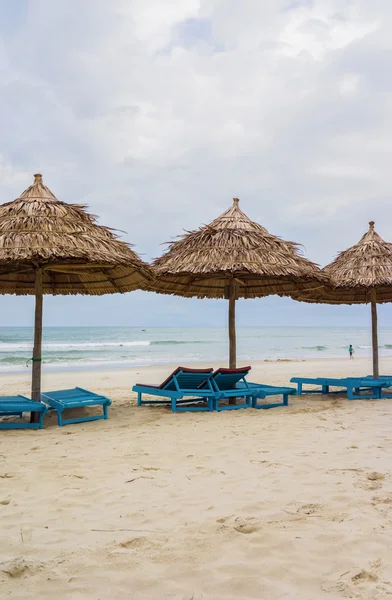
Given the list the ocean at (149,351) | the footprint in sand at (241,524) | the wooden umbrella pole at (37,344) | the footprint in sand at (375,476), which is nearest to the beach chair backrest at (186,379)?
the wooden umbrella pole at (37,344)

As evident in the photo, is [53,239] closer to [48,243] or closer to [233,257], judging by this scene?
[48,243]

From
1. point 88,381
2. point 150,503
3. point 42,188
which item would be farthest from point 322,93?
point 150,503

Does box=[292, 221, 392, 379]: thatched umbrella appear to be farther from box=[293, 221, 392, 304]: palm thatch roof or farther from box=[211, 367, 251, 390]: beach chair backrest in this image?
box=[211, 367, 251, 390]: beach chair backrest

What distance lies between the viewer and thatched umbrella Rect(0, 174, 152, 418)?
5.32 metres

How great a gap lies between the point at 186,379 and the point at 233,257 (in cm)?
181

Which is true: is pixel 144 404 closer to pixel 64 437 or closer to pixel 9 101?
pixel 64 437

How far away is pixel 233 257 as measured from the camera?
6707 mm

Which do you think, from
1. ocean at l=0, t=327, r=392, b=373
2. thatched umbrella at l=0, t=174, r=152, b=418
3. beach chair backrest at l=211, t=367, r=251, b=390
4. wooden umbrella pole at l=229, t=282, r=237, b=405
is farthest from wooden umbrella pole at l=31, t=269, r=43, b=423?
ocean at l=0, t=327, r=392, b=373

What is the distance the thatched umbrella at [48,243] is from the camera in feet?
17.5

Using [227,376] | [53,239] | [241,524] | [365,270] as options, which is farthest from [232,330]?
[241,524]

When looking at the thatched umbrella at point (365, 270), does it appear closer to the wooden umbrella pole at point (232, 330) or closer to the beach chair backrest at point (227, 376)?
the wooden umbrella pole at point (232, 330)

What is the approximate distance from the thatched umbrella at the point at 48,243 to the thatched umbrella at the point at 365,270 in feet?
11.8

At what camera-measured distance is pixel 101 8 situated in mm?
8688

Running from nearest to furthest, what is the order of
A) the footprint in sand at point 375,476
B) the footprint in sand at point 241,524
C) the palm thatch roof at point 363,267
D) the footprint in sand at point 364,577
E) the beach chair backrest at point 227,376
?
the footprint in sand at point 364,577
the footprint in sand at point 241,524
the footprint in sand at point 375,476
the beach chair backrest at point 227,376
the palm thatch roof at point 363,267
